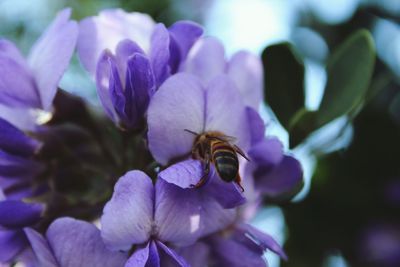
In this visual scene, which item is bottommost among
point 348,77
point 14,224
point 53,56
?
point 14,224

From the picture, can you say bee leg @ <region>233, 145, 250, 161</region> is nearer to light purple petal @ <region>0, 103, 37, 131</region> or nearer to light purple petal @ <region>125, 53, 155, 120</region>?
light purple petal @ <region>125, 53, 155, 120</region>

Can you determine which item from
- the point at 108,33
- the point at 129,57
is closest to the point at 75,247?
the point at 129,57

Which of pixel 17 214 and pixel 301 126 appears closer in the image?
pixel 17 214

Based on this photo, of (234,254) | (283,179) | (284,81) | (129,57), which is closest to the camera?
(129,57)

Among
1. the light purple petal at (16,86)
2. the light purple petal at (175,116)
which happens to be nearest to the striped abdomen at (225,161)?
the light purple petal at (175,116)

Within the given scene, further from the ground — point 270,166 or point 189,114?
point 189,114

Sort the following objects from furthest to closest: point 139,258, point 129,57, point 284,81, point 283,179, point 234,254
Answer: point 284,81
point 283,179
point 234,254
point 129,57
point 139,258

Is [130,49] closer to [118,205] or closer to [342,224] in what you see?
[118,205]

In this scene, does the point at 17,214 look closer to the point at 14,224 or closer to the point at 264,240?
the point at 14,224
